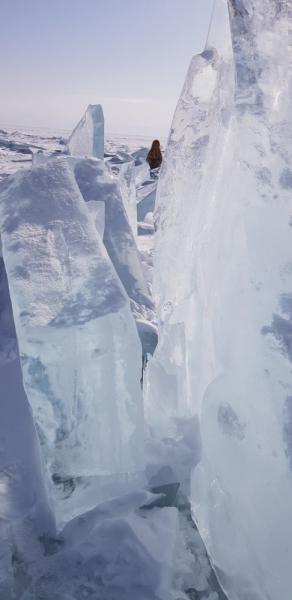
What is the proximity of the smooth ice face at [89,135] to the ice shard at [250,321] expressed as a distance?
280cm

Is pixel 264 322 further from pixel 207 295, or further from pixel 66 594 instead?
pixel 66 594

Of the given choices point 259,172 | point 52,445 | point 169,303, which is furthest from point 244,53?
point 52,445

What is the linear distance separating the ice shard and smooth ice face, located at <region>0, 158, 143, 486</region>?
0.67ft

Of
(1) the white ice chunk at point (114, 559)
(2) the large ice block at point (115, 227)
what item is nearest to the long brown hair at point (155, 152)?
(2) the large ice block at point (115, 227)

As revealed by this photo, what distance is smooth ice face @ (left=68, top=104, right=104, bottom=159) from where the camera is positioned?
12.7ft

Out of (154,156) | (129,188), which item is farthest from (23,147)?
(129,188)

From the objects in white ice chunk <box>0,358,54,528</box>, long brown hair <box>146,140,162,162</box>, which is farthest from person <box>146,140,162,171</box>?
white ice chunk <box>0,358,54,528</box>

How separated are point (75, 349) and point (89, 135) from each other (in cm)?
362

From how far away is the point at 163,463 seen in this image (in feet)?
3.44

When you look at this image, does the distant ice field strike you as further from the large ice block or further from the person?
the person

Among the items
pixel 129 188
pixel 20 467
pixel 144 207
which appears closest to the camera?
pixel 20 467

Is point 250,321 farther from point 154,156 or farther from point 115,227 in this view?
point 154,156

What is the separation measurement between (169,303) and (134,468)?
0.47m

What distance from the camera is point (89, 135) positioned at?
4.04 meters
